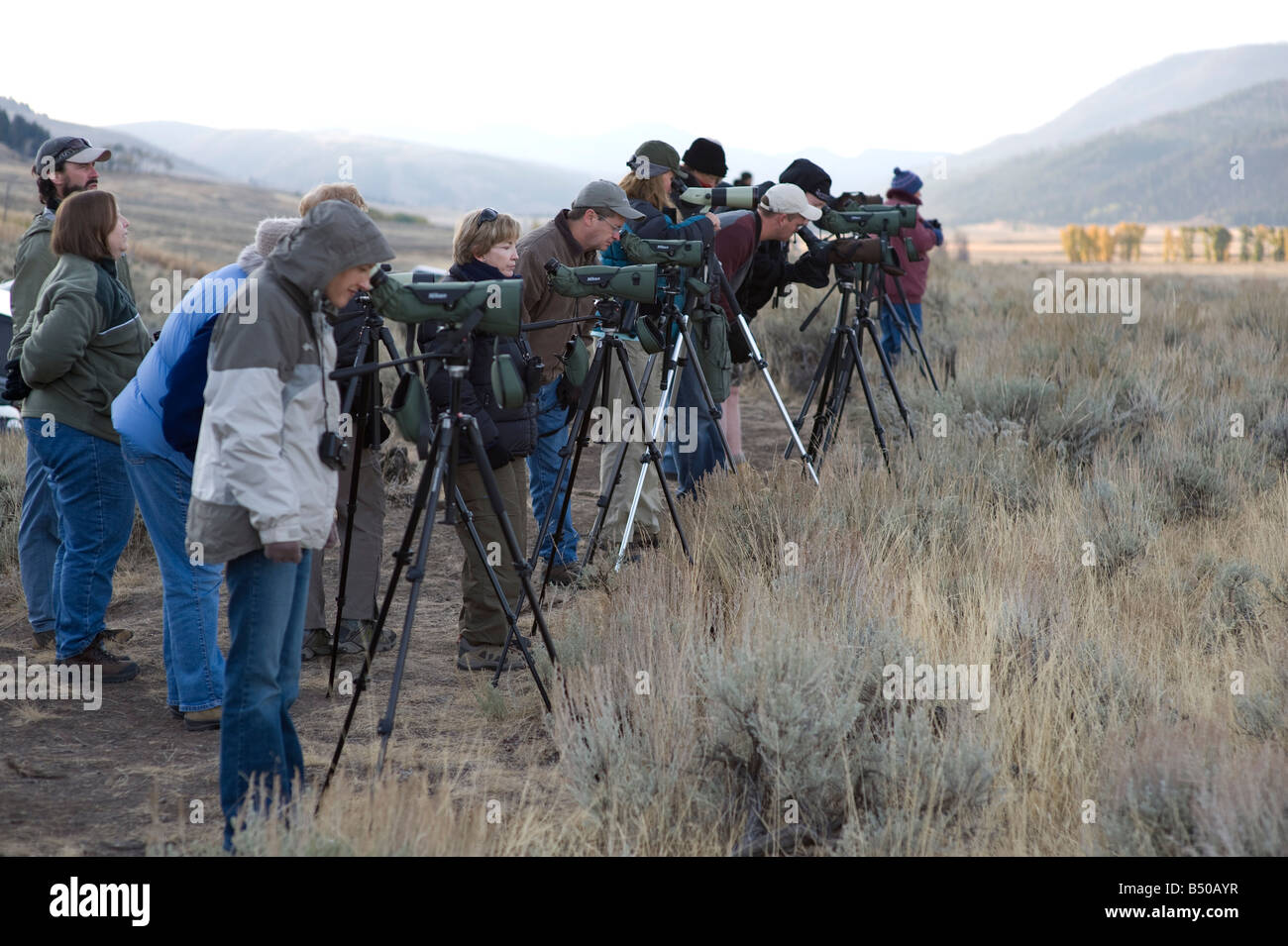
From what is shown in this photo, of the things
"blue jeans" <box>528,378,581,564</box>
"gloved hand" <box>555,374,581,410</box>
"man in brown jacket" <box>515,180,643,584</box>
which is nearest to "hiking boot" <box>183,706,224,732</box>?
"man in brown jacket" <box>515,180,643,584</box>

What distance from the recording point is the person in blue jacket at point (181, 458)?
3482 millimetres

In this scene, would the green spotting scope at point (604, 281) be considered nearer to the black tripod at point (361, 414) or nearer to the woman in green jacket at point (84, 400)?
the black tripod at point (361, 414)

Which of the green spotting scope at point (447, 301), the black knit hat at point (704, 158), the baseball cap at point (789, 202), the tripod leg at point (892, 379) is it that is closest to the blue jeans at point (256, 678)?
the green spotting scope at point (447, 301)

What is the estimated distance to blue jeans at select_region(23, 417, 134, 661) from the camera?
14.7 feet

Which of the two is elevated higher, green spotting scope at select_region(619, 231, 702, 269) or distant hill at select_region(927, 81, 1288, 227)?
distant hill at select_region(927, 81, 1288, 227)

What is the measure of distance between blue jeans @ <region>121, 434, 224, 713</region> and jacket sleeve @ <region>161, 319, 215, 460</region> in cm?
36

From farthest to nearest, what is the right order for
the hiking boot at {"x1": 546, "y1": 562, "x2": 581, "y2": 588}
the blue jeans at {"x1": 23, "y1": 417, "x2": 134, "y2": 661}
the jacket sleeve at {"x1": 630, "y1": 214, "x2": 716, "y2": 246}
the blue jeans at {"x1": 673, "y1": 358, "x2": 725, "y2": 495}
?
the blue jeans at {"x1": 673, "y1": 358, "x2": 725, "y2": 495} < the hiking boot at {"x1": 546, "y1": 562, "x2": 581, "y2": 588} < the jacket sleeve at {"x1": 630, "y1": 214, "x2": 716, "y2": 246} < the blue jeans at {"x1": 23, "y1": 417, "x2": 134, "y2": 661}

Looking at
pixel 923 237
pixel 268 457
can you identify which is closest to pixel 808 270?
pixel 923 237

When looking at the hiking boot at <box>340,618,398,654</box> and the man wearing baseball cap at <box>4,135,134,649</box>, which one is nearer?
the man wearing baseball cap at <box>4,135,134,649</box>

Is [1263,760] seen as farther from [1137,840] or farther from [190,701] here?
[190,701]

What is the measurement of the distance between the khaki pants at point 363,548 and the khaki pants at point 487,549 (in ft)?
1.25

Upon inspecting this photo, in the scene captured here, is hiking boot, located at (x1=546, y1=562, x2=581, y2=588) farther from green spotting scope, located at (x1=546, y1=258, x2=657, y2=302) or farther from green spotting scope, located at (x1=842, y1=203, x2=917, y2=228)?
green spotting scope, located at (x1=842, y1=203, x2=917, y2=228)

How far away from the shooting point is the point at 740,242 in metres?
6.28
